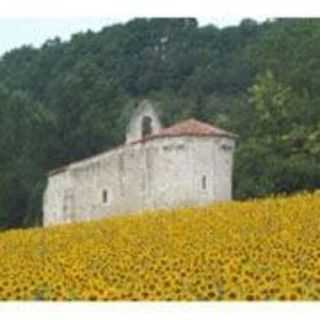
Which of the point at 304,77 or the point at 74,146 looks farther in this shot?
the point at 304,77

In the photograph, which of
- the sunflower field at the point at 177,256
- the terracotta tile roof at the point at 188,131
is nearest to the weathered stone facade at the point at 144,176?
the terracotta tile roof at the point at 188,131

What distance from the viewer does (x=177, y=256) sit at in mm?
8172

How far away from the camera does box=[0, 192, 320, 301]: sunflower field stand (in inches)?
311

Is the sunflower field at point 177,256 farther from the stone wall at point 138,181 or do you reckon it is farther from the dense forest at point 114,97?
the dense forest at point 114,97

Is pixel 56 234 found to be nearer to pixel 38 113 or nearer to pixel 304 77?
pixel 38 113

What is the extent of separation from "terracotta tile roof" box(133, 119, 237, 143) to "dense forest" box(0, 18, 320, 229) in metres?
0.04

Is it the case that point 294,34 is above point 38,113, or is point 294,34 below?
above

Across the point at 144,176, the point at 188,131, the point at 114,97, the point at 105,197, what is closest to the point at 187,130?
the point at 188,131

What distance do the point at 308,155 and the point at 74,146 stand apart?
56.2 inches

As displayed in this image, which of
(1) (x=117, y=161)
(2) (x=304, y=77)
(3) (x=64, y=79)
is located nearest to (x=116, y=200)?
(1) (x=117, y=161)

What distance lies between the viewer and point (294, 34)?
32.2 feet

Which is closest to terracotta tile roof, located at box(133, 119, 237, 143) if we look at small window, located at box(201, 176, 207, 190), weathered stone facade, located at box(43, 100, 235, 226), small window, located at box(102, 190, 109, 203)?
weathered stone facade, located at box(43, 100, 235, 226)

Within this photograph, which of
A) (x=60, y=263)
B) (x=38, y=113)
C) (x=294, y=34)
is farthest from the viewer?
(x=294, y=34)

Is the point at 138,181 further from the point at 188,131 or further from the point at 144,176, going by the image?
the point at 188,131
